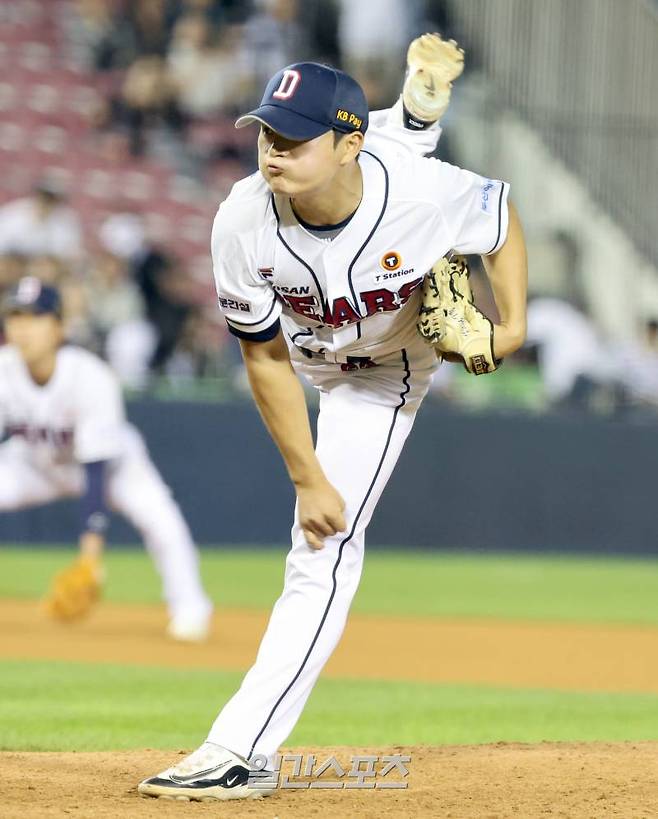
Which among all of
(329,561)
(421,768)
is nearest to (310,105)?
(329,561)

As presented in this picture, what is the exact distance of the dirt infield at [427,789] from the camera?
3830 millimetres

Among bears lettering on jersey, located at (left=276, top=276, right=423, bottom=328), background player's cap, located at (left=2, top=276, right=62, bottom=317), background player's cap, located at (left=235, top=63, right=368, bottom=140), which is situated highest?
background player's cap, located at (left=235, top=63, right=368, bottom=140)

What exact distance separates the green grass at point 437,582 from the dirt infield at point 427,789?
5422 mm

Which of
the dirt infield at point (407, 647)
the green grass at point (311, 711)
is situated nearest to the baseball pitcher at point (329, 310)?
the green grass at point (311, 711)

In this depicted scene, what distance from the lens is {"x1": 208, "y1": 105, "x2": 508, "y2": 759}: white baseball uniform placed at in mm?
3963

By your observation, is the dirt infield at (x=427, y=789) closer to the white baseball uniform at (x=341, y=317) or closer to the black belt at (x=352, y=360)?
the white baseball uniform at (x=341, y=317)

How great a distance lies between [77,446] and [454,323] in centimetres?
442

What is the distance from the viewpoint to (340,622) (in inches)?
164

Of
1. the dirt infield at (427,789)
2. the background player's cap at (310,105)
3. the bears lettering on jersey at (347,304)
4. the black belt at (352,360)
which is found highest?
the background player's cap at (310,105)

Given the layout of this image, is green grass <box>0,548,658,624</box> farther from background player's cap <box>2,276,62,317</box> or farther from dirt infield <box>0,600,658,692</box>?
background player's cap <box>2,276,62,317</box>

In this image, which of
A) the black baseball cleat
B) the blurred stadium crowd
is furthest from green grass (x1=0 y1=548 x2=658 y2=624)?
the black baseball cleat

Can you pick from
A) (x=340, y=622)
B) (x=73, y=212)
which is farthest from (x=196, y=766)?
(x=73, y=212)

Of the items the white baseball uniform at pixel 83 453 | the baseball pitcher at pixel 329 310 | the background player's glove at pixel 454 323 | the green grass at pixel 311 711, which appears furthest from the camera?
the white baseball uniform at pixel 83 453

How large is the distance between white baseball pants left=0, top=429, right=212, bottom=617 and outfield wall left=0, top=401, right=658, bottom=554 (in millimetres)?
4236
